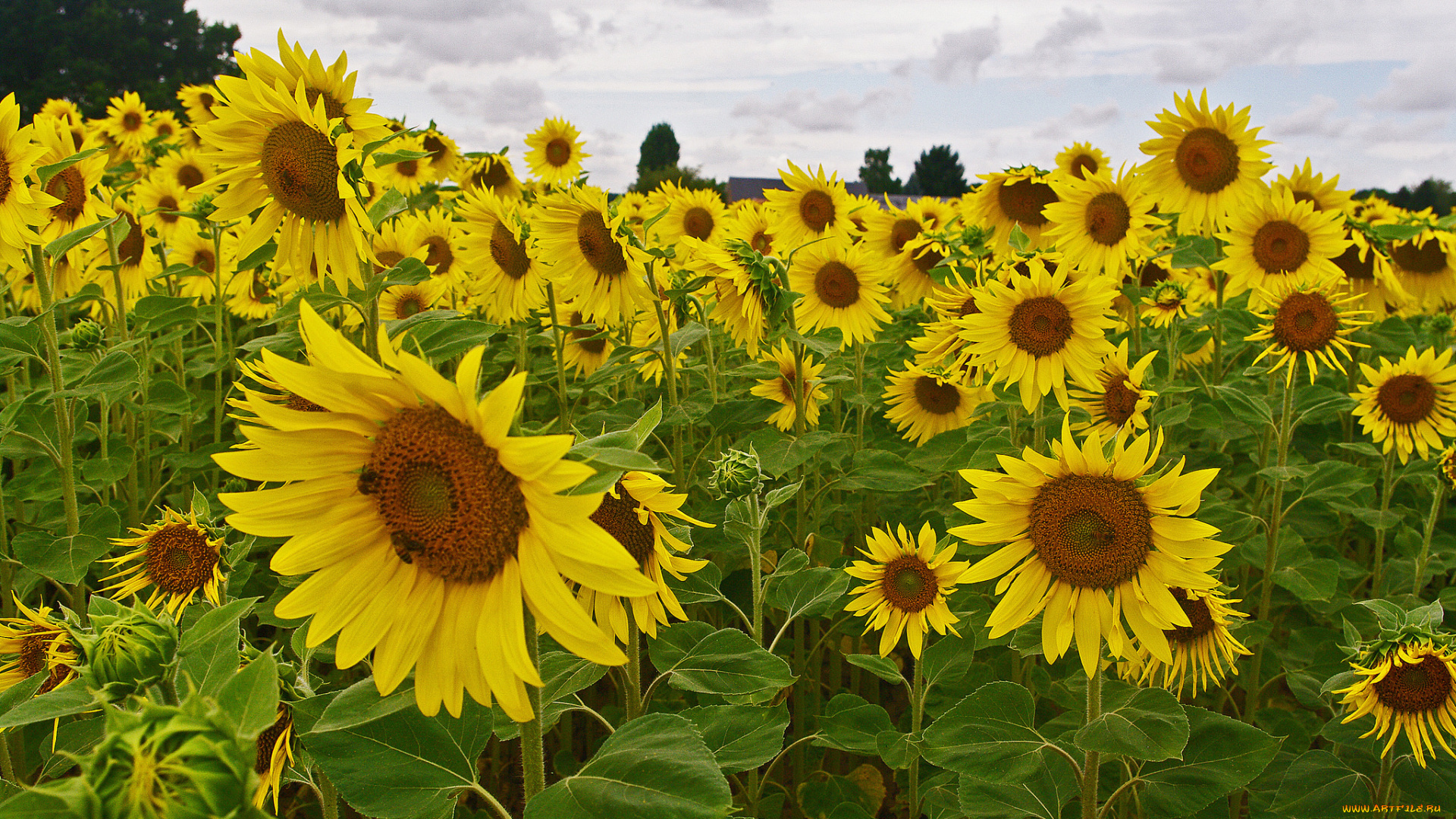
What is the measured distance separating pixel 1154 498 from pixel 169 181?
651cm

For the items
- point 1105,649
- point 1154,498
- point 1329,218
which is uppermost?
point 1329,218

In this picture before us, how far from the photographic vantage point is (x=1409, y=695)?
1.83 m

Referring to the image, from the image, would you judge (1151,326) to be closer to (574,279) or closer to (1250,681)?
(1250,681)

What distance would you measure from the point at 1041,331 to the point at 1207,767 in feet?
4.18

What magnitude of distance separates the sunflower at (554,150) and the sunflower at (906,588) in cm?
534

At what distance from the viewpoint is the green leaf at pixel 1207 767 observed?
168cm

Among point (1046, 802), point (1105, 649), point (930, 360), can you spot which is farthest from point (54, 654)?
point (930, 360)

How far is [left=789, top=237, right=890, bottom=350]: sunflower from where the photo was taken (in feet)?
12.4

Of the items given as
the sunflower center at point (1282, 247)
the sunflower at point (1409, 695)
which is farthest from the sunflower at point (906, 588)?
the sunflower center at point (1282, 247)

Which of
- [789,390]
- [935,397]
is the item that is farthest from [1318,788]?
[789,390]

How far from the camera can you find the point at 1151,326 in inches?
187

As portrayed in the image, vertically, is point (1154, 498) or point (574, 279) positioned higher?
point (574, 279)

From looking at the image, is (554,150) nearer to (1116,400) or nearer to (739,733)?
(1116,400)

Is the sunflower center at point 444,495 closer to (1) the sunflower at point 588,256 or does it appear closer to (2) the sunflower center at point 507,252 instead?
(1) the sunflower at point 588,256
